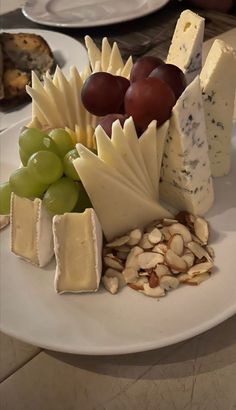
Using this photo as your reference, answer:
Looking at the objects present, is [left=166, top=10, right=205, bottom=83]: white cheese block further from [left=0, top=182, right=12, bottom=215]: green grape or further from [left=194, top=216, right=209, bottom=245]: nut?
[left=0, top=182, right=12, bottom=215]: green grape

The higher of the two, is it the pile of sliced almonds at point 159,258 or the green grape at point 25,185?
the green grape at point 25,185

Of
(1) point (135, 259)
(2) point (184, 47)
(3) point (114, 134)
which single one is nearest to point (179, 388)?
(1) point (135, 259)

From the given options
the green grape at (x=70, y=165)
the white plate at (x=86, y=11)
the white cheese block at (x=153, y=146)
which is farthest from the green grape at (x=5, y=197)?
the white plate at (x=86, y=11)

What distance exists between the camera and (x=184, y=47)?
0.70 m

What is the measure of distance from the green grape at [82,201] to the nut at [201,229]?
15 centimetres

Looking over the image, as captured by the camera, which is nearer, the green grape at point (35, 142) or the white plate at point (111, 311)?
the white plate at point (111, 311)

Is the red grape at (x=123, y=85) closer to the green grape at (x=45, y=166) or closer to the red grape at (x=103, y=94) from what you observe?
the red grape at (x=103, y=94)

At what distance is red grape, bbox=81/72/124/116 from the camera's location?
66cm

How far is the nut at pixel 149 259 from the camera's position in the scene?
62 cm

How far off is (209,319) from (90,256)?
161 mm

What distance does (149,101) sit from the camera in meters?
0.60

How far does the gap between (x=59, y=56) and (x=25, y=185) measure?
2.01 ft

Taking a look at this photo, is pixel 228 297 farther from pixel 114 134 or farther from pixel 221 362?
pixel 114 134

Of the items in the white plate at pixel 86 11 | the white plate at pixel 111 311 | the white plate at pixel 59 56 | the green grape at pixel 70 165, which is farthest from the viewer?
the white plate at pixel 86 11
